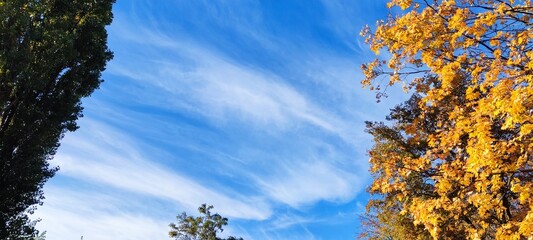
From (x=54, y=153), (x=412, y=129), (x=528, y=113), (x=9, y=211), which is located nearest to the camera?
(x=528, y=113)

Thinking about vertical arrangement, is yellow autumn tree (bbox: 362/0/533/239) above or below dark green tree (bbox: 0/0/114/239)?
below

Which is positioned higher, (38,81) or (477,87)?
(38,81)

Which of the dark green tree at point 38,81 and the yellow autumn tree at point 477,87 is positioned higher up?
the dark green tree at point 38,81

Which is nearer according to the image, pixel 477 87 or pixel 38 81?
pixel 477 87

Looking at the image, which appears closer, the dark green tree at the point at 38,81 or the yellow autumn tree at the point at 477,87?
the yellow autumn tree at the point at 477,87

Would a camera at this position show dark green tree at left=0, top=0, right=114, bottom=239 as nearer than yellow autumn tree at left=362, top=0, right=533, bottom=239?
No

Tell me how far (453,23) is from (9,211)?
57.7 ft

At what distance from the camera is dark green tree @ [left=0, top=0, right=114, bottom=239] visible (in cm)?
1411

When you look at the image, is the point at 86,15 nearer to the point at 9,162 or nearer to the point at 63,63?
the point at 63,63

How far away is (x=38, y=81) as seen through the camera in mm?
15148

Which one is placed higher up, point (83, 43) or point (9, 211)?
point (83, 43)

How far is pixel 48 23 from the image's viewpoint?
15352 mm

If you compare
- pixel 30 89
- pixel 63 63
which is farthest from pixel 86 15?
pixel 30 89

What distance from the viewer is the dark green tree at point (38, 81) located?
555 inches
